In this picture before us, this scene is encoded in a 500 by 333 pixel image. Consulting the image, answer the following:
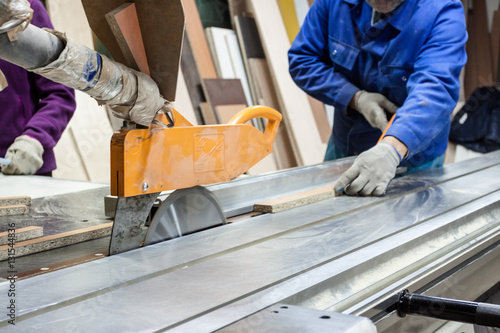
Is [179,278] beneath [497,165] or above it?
above

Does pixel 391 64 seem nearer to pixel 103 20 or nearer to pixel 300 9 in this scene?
pixel 103 20

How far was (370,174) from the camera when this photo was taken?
5.77 ft

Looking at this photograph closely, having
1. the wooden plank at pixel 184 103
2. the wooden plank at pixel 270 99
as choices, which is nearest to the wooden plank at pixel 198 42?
the wooden plank at pixel 184 103

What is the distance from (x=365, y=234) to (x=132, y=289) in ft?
2.03

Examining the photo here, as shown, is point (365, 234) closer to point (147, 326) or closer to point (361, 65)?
point (147, 326)

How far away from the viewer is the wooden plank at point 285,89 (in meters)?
4.60

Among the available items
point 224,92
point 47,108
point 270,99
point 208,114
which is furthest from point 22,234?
point 270,99

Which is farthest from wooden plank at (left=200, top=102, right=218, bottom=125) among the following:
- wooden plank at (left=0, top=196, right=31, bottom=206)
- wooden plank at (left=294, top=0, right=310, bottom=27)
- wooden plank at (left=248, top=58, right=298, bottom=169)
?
wooden plank at (left=0, top=196, right=31, bottom=206)

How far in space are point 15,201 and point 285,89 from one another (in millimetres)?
3400

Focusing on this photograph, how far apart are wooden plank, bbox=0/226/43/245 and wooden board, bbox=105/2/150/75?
46 cm

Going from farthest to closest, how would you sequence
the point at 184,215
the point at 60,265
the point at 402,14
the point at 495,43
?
the point at 495,43, the point at 402,14, the point at 184,215, the point at 60,265

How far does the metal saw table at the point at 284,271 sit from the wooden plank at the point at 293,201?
0.12 feet

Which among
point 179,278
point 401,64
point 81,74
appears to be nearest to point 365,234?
point 179,278

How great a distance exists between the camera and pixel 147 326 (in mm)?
738
